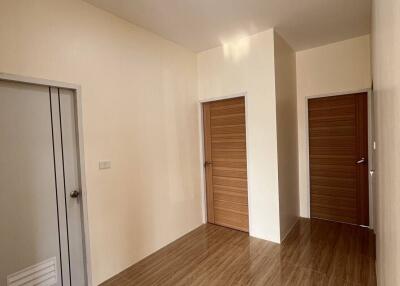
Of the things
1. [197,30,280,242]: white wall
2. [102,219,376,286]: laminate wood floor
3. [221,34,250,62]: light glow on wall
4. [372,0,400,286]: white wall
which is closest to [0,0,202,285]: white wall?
[102,219,376,286]: laminate wood floor

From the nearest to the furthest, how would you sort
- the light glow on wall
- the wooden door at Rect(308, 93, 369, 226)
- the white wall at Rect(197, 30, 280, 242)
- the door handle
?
the white wall at Rect(197, 30, 280, 242) < the light glow on wall < the wooden door at Rect(308, 93, 369, 226) < the door handle

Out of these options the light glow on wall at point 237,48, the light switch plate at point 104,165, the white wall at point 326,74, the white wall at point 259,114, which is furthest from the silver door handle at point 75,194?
the white wall at point 326,74

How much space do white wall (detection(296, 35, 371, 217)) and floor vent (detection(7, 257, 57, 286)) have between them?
3611mm

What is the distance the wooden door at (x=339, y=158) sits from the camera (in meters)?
3.29

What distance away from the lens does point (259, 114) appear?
119 inches

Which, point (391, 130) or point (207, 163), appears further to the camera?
point (207, 163)

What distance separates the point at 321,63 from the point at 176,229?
345cm

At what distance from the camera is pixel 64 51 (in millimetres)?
2006

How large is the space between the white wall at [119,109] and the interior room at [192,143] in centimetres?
1

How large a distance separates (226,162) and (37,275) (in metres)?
2.57

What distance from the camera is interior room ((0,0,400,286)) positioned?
72.6 inches

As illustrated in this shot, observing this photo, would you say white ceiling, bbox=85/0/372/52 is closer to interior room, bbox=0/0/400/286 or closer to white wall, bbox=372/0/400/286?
interior room, bbox=0/0/400/286

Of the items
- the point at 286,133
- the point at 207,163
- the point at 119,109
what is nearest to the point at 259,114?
the point at 286,133

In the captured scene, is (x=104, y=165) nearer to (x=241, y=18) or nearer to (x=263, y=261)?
(x=263, y=261)
